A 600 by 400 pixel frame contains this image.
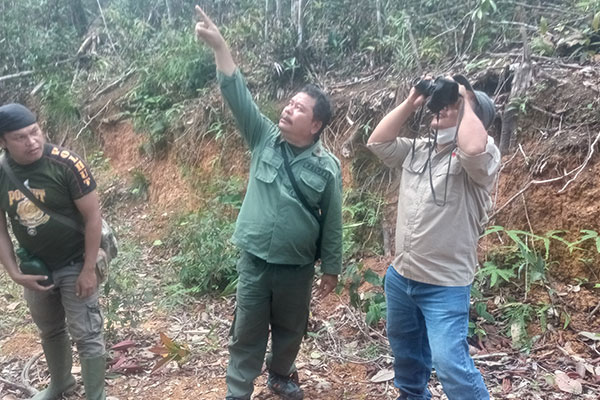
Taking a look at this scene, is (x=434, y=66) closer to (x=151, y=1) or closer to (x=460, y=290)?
(x=460, y=290)

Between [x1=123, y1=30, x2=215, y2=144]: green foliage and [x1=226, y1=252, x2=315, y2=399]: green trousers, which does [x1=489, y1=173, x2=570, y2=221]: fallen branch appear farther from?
[x1=123, y1=30, x2=215, y2=144]: green foliage

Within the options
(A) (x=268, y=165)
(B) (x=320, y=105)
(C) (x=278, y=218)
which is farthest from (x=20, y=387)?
(B) (x=320, y=105)

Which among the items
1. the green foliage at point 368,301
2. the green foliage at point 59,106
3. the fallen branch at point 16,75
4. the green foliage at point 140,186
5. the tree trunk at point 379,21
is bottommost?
the green foliage at point 368,301

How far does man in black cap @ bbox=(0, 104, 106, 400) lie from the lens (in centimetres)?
266

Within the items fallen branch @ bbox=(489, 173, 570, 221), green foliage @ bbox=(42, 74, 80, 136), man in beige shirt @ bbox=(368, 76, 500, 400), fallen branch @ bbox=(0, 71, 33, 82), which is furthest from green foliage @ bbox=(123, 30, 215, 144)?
man in beige shirt @ bbox=(368, 76, 500, 400)

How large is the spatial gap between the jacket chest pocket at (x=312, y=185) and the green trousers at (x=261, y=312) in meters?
0.40

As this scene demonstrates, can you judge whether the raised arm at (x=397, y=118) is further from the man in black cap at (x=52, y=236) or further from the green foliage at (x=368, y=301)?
the man in black cap at (x=52, y=236)

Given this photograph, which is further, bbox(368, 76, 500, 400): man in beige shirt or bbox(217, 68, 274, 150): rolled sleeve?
bbox(217, 68, 274, 150): rolled sleeve

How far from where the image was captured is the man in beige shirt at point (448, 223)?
7.73 feet

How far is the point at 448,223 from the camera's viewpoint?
2.43 metres

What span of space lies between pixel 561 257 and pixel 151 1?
8.38 m

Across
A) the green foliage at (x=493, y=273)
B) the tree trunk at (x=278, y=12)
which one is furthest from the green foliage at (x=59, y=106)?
the green foliage at (x=493, y=273)

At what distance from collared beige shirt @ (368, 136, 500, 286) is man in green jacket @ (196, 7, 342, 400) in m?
0.56

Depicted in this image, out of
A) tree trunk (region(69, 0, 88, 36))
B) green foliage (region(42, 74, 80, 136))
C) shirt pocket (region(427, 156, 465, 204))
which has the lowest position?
shirt pocket (region(427, 156, 465, 204))
